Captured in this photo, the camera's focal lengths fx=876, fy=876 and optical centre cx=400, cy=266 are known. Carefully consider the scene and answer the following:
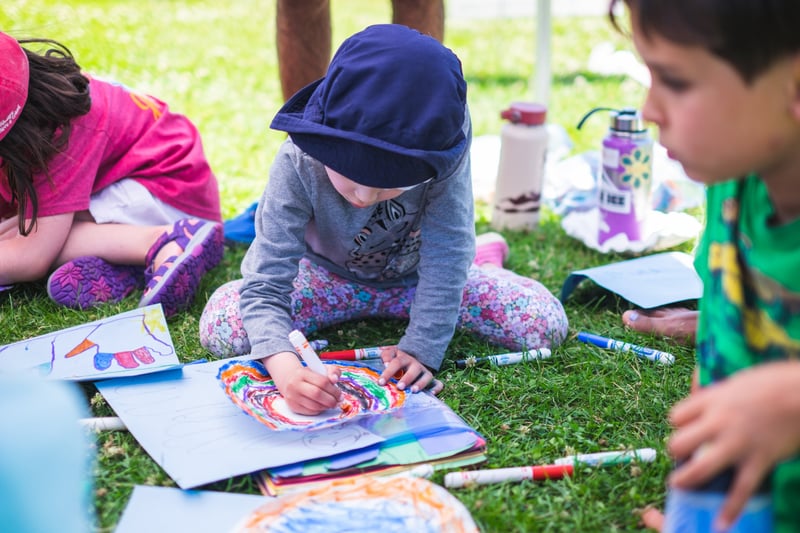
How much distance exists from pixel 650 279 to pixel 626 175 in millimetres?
376

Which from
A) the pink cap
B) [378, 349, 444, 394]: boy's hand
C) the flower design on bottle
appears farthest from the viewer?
the flower design on bottle

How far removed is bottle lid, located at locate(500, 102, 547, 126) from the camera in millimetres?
2398

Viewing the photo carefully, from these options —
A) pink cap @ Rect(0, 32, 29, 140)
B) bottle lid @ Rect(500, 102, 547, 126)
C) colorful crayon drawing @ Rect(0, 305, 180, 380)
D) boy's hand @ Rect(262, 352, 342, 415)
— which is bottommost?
colorful crayon drawing @ Rect(0, 305, 180, 380)

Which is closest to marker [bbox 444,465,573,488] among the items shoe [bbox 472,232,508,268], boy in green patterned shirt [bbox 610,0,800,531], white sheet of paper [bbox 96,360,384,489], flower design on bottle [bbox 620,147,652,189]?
white sheet of paper [bbox 96,360,384,489]

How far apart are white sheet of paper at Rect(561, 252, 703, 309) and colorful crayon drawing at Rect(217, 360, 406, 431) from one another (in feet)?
1.99

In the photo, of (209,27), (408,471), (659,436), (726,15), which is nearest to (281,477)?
(408,471)

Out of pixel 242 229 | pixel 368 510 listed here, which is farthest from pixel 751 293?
pixel 242 229

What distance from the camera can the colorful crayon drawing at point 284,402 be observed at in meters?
1.39

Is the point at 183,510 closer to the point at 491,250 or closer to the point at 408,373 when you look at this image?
the point at 408,373

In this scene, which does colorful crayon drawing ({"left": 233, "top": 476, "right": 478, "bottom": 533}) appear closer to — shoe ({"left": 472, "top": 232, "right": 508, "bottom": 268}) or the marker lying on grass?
the marker lying on grass

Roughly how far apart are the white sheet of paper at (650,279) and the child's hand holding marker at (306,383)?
2.33 ft

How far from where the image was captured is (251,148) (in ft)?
9.87

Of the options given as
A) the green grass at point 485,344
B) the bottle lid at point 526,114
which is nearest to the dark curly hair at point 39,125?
the green grass at point 485,344

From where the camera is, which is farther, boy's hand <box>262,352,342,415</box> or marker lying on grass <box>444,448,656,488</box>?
boy's hand <box>262,352,342,415</box>
